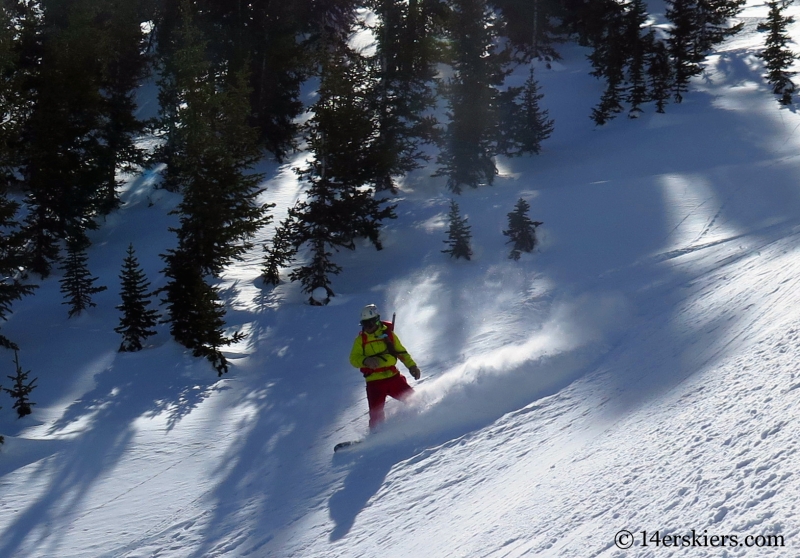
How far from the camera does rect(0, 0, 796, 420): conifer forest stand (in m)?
16.8

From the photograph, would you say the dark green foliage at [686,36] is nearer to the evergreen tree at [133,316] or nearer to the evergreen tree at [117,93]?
the evergreen tree at [117,93]

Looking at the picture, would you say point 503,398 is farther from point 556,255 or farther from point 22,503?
point 556,255

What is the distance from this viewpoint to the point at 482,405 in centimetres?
953

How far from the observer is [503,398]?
9617 mm

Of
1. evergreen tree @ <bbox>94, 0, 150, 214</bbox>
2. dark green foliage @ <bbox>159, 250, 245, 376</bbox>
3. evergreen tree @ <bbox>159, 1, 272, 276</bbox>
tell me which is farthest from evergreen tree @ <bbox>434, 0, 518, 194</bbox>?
evergreen tree @ <bbox>94, 0, 150, 214</bbox>

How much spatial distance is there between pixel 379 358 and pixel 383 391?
500 millimetres

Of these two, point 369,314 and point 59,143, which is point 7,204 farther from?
Result: point 369,314

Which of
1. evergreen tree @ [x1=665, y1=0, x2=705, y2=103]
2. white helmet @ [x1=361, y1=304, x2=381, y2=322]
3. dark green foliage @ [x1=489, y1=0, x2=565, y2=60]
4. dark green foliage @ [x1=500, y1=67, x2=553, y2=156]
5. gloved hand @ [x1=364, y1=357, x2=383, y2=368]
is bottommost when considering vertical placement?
gloved hand @ [x1=364, y1=357, x2=383, y2=368]

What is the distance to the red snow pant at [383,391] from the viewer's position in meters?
9.91

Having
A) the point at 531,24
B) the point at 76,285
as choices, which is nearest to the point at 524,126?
the point at 531,24

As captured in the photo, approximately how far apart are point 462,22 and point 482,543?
2085cm

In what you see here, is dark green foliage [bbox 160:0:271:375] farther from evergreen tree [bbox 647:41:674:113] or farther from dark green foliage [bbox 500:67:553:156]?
evergreen tree [bbox 647:41:674:113]

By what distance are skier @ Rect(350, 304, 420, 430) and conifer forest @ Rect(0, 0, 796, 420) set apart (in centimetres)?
536

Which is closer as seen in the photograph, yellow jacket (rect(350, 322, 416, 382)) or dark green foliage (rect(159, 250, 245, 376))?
yellow jacket (rect(350, 322, 416, 382))
